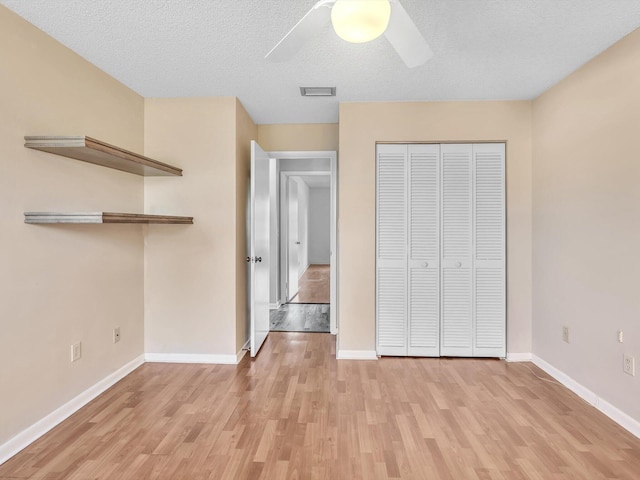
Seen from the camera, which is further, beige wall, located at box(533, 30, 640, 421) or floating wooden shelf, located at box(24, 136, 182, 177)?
beige wall, located at box(533, 30, 640, 421)

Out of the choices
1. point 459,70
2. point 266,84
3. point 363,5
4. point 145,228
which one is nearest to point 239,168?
point 266,84

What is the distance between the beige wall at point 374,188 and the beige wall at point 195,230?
1018 millimetres

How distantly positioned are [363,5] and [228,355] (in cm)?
283

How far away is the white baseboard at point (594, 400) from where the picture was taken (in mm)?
2043

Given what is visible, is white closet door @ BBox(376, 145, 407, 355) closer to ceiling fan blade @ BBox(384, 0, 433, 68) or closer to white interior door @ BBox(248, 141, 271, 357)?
white interior door @ BBox(248, 141, 271, 357)

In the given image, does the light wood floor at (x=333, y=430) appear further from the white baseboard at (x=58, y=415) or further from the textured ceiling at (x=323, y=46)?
the textured ceiling at (x=323, y=46)

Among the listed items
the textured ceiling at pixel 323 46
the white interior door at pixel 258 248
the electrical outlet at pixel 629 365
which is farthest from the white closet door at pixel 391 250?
the electrical outlet at pixel 629 365

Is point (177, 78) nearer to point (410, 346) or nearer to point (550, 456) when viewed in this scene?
point (410, 346)

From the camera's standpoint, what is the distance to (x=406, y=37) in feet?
4.75

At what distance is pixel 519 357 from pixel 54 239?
3779 mm

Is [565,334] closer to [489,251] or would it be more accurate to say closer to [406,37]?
[489,251]

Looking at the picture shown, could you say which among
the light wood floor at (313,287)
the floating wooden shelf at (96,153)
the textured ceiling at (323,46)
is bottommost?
the light wood floor at (313,287)

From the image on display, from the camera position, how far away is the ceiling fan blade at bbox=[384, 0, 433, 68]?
131 centimetres

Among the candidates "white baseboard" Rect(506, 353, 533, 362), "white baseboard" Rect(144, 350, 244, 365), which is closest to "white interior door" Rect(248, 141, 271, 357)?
"white baseboard" Rect(144, 350, 244, 365)
